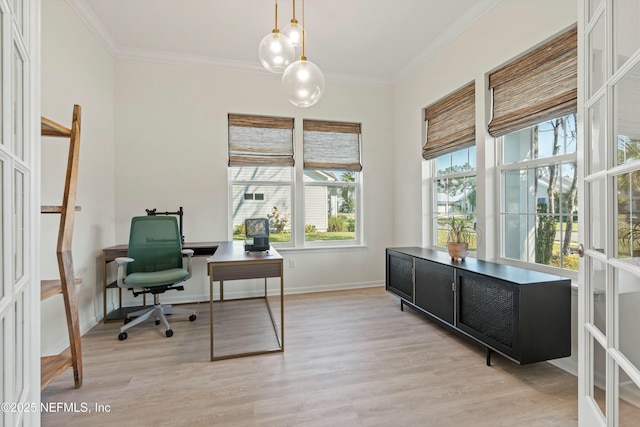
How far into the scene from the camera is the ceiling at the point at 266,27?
282 cm

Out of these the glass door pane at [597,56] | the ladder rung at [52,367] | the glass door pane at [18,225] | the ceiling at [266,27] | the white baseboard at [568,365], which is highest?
the ceiling at [266,27]

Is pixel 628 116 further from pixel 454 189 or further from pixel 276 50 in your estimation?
pixel 454 189

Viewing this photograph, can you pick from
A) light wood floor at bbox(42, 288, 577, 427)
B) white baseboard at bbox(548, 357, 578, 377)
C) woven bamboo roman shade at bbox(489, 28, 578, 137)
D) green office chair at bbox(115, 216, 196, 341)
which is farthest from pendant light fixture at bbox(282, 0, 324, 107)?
white baseboard at bbox(548, 357, 578, 377)

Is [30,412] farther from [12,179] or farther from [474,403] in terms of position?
[474,403]

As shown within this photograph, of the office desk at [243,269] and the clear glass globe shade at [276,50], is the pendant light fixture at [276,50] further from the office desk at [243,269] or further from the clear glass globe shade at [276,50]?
the office desk at [243,269]

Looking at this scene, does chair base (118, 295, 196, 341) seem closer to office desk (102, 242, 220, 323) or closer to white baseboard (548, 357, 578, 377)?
office desk (102, 242, 220, 323)

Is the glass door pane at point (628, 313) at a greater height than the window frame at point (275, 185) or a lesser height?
lesser

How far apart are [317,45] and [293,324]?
3193mm

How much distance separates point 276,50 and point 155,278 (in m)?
2.30

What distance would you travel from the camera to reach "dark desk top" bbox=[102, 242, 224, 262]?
3.15 metres

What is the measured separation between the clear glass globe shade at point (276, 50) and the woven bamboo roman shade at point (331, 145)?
7.16 feet

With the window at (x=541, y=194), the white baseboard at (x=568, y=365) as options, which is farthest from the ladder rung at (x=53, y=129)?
the white baseboard at (x=568, y=365)

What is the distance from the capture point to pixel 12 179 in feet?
2.74

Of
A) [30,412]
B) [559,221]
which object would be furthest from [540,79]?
[30,412]
